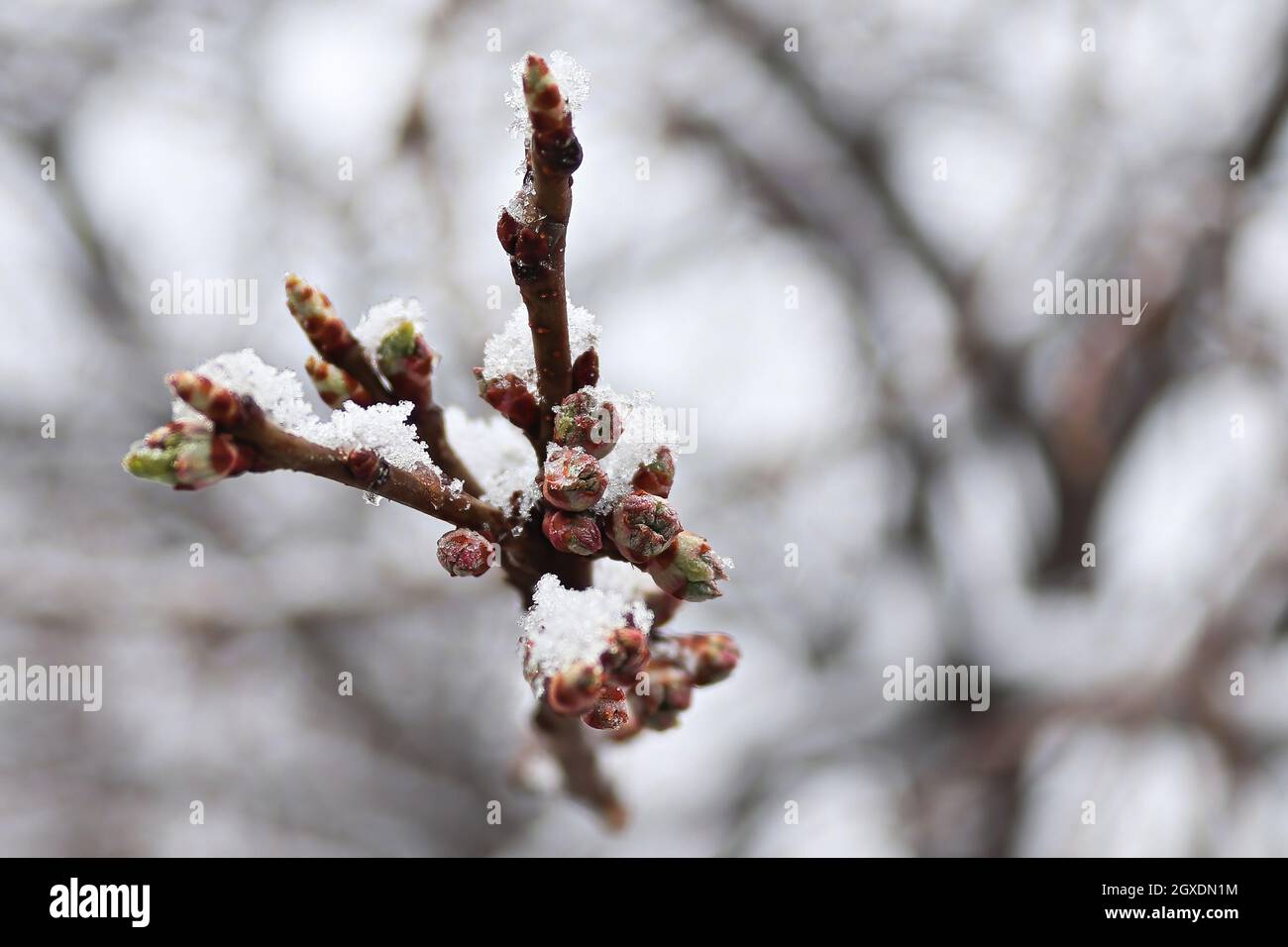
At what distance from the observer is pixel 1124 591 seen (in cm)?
463

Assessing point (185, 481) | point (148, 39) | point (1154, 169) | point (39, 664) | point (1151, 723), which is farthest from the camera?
point (39, 664)

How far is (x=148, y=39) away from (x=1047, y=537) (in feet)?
20.1

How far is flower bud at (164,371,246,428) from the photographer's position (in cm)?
83

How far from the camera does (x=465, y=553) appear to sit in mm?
930

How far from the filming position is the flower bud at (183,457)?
823 millimetres

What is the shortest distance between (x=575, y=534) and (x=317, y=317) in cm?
41

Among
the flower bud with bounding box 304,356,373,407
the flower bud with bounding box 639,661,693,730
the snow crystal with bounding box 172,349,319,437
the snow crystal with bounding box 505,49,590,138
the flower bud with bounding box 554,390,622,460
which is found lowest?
the flower bud with bounding box 639,661,693,730

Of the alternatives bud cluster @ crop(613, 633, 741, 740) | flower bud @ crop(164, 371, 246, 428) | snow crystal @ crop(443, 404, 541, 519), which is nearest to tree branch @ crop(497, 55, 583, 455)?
snow crystal @ crop(443, 404, 541, 519)

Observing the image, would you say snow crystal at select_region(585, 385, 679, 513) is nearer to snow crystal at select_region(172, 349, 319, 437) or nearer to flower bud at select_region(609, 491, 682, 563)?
flower bud at select_region(609, 491, 682, 563)

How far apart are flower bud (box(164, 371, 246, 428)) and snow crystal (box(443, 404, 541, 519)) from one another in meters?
0.32

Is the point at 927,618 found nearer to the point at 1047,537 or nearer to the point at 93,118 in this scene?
the point at 1047,537

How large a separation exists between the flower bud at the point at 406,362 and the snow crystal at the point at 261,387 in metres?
0.11

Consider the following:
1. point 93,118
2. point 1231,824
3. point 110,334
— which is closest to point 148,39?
point 93,118

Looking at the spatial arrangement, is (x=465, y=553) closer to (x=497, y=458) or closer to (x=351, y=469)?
(x=351, y=469)
